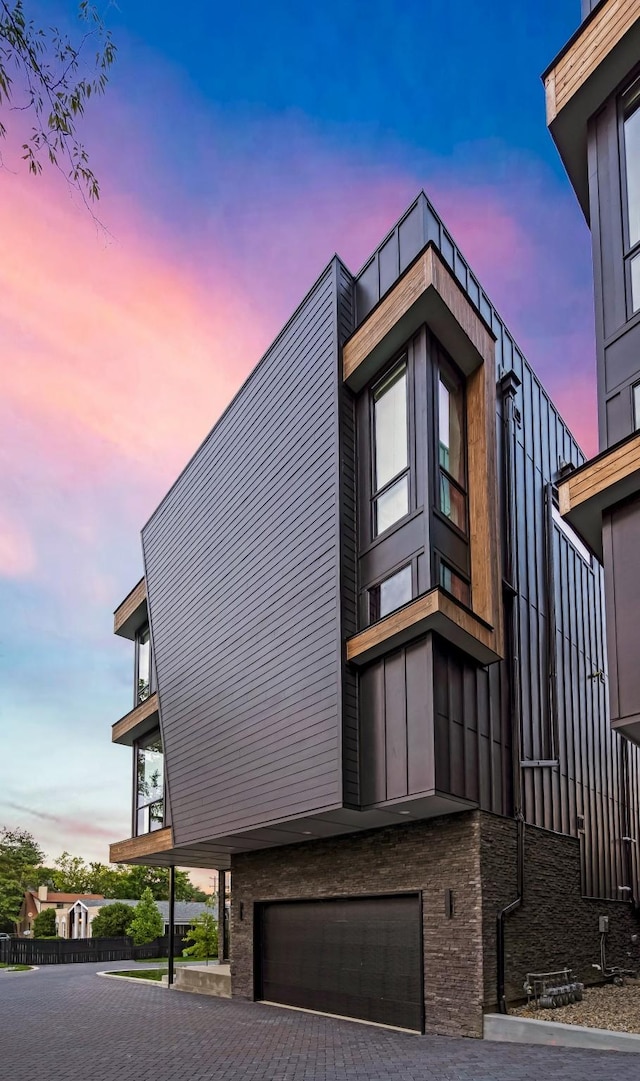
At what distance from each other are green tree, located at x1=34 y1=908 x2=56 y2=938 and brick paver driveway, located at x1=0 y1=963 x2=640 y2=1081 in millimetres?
37366

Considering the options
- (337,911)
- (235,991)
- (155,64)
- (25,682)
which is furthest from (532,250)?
(25,682)

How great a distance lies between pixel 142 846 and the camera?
67.3 ft

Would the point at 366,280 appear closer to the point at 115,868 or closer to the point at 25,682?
the point at 25,682

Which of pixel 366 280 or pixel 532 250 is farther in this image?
pixel 532 250

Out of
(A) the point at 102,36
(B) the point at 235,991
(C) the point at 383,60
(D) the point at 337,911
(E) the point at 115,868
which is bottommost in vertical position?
(E) the point at 115,868

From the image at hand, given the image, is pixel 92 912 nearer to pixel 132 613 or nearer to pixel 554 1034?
pixel 132 613

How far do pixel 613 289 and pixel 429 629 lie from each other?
5.10 metres

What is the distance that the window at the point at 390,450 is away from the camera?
44.6 feet

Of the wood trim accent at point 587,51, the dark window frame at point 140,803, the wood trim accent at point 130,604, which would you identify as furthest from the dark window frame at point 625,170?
the wood trim accent at point 130,604

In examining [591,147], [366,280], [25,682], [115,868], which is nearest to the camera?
[591,147]

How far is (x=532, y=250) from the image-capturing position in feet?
60.5

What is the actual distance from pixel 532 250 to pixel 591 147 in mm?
6750

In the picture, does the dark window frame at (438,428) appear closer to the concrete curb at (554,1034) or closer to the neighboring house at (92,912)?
the concrete curb at (554,1034)

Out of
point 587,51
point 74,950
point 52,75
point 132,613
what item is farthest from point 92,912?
point 52,75
